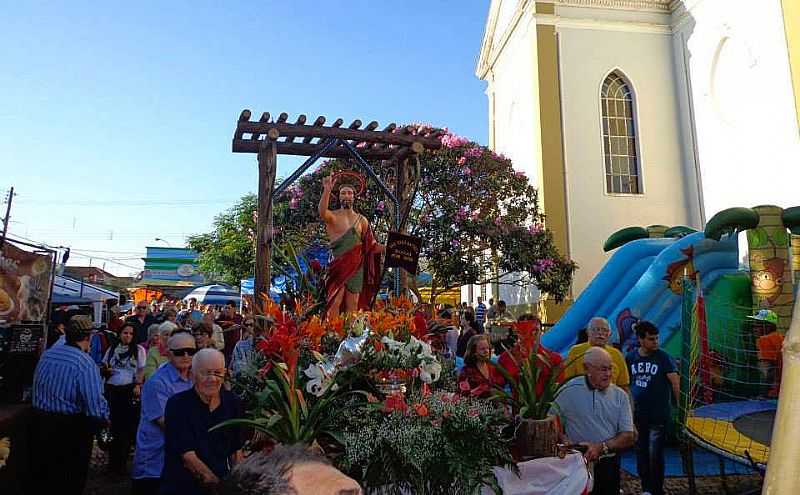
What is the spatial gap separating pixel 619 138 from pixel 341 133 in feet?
43.3

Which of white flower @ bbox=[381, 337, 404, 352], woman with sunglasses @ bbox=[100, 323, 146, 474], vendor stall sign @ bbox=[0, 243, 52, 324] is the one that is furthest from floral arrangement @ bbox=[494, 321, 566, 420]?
vendor stall sign @ bbox=[0, 243, 52, 324]

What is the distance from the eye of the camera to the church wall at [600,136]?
16.8 m

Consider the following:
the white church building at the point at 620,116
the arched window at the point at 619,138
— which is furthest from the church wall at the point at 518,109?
the arched window at the point at 619,138

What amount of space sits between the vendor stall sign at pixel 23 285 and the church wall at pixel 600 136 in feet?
44.7

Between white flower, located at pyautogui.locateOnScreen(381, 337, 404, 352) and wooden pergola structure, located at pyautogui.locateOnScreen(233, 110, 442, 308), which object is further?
wooden pergola structure, located at pyautogui.locateOnScreen(233, 110, 442, 308)

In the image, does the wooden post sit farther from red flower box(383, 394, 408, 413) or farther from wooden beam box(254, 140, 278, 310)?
red flower box(383, 394, 408, 413)

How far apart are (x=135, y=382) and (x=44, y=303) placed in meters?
2.02

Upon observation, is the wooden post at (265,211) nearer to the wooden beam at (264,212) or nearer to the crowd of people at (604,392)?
the wooden beam at (264,212)

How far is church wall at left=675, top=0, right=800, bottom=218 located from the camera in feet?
42.3

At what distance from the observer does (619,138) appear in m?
17.4

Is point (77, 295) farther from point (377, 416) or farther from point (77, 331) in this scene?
point (377, 416)

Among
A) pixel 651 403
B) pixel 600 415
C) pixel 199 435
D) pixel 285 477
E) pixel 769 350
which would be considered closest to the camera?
pixel 285 477

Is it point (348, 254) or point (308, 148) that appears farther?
point (308, 148)

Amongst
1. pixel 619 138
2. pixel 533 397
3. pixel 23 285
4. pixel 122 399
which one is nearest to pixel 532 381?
pixel 533 397
